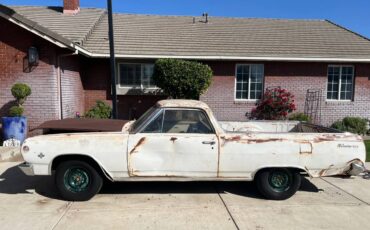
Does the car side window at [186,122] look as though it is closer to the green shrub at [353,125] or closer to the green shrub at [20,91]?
the green shrub at [20,91]

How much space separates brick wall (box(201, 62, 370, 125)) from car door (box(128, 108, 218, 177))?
26.0 feet

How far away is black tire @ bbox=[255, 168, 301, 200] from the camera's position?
5.12 meters

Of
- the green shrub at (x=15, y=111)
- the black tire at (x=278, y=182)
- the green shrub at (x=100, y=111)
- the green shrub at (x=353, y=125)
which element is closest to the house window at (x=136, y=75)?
the green shrub at (x=100, y=111)

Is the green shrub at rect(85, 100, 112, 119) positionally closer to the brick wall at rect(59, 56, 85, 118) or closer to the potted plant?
the brick wall at rect(59, 56, 85, 118)

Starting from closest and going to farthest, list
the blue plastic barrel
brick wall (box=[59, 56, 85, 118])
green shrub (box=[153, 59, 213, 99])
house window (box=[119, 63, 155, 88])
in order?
the blue plastic barrel → brick wall (box=[59, 56, 85, 118]) → green shrub (box=[153, 59, 213, 99]) → house window (box=[119, 63, 155, 88])

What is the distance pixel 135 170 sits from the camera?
4934 millimetres

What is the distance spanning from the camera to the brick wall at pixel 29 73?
903 centimetres

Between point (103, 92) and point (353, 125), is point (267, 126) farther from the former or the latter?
point (103, 92)

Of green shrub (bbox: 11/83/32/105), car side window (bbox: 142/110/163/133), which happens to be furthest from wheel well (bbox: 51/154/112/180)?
green shrub (bbox: 11/83/32/105)

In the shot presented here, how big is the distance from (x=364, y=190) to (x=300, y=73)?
26.3ft

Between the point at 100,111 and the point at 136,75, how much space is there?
2.07 m

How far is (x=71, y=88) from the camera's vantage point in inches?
428

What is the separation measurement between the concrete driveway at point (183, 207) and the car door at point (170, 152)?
490mm

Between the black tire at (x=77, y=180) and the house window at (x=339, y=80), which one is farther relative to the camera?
the house window at (x=339, y=80)
